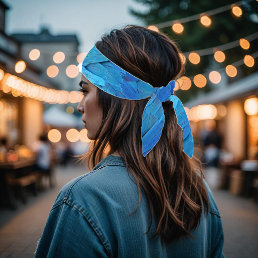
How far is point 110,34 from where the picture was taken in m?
1.13

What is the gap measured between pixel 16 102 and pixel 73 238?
1267cm

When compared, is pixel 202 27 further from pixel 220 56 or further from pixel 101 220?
pixel 101 220

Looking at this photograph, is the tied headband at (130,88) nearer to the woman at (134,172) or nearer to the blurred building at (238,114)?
the woman at (134,172)

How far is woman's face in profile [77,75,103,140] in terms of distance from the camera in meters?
1.11

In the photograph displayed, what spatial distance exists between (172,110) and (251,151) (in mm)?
13053

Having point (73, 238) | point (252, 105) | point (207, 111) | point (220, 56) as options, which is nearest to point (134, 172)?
point (73, 238)

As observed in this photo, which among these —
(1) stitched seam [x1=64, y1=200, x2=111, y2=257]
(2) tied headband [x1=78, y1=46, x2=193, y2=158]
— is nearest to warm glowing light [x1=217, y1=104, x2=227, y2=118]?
(2) tied headband [x1=78, y1=46, x2=193, y2=158]

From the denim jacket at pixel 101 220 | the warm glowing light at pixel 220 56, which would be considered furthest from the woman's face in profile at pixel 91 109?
the warm glowing light at pixel 220 56

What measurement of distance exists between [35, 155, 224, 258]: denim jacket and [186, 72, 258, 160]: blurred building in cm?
990

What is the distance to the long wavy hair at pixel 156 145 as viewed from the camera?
3.33 feet

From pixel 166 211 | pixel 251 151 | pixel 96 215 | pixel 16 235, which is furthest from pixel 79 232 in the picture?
pixel 251 151

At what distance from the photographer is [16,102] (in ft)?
41.2

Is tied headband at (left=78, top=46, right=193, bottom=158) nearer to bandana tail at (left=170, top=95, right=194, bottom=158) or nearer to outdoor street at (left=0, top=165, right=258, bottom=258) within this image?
bandana tail at (left=170, top=95, right=194, bottom=158)

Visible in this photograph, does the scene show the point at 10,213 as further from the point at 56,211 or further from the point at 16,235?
the point at 56,211
